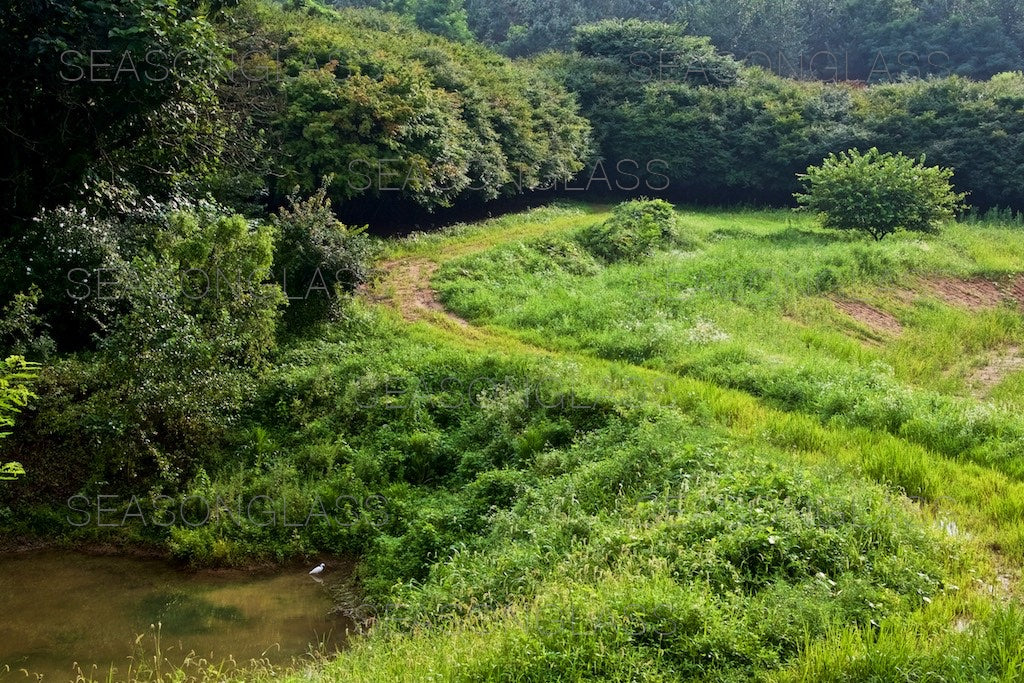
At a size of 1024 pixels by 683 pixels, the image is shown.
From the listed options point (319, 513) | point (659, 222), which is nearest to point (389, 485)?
point (319, 513)

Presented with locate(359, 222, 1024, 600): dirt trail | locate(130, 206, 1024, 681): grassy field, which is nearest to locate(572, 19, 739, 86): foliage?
locate(130, 206, 1024, 681): grassy field

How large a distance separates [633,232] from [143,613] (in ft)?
46.1

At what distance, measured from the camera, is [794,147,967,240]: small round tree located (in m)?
21.1

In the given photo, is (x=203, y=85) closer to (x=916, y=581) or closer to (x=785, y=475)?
(x=785, y=475)

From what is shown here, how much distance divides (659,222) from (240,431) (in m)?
12.3

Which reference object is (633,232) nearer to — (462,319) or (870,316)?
(870,316)

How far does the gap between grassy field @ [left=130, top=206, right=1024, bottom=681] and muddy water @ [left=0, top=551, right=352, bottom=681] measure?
2.06 feet

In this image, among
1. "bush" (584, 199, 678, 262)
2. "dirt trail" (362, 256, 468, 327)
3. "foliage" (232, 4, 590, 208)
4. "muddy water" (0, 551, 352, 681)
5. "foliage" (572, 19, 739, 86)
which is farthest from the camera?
"foliage" (572, 19, 739, 86)

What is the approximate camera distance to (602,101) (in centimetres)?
2830

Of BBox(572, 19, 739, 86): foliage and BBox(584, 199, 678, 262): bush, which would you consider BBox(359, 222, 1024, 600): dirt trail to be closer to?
BBox(584, 199, 678, 262): bush

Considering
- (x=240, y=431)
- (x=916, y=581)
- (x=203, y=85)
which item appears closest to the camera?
(x=916, y=581)

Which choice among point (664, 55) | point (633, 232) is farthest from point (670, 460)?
point (664, 55)

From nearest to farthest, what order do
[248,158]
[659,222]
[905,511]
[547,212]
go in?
[905,511] → [248,158] → [659,222] → [547,212]

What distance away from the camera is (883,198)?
69.6ft
